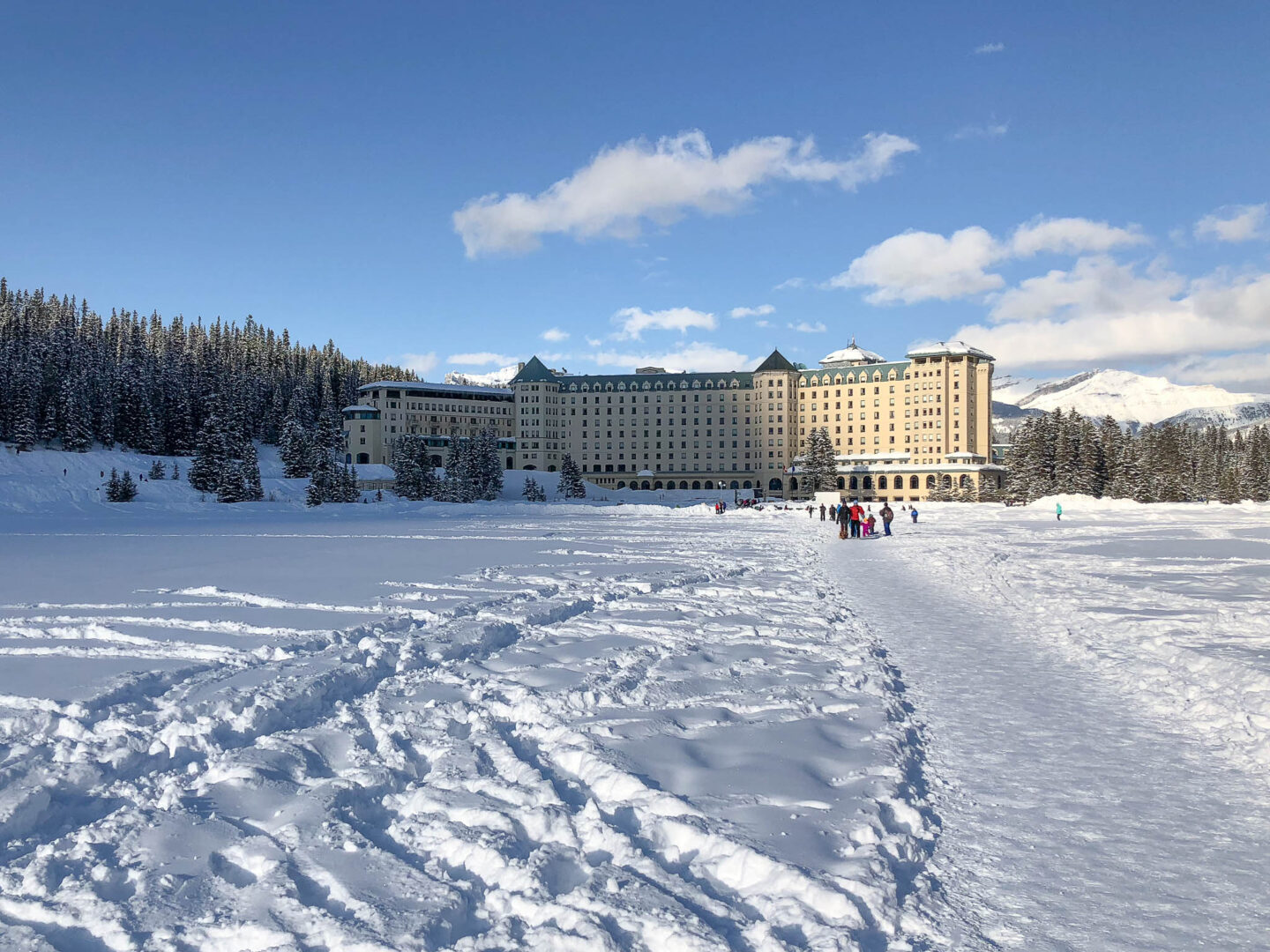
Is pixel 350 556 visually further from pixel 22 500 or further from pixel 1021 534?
pixel 22 500

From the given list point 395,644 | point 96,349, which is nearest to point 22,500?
point 395,644

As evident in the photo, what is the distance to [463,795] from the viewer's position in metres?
5.36

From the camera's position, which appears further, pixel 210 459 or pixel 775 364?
pixel 775 364

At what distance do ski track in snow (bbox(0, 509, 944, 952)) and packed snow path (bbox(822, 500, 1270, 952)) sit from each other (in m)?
0.36

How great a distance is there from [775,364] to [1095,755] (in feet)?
494

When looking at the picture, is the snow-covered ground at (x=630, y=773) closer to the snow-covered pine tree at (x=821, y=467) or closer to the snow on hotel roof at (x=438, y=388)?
the snow-covered pine tree at (x=821, y=467)

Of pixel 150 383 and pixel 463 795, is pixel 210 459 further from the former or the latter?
pixel 463 795

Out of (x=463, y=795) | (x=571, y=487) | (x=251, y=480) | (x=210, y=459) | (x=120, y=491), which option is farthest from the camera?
(x=571, y=487)

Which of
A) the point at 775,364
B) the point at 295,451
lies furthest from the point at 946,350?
the point at 295,451

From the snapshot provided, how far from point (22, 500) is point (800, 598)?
67.6 meters

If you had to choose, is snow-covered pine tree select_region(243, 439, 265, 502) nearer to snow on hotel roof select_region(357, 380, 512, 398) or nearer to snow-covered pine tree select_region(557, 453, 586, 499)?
snow-covered pine tree select_region(557, 453, 586, 499)

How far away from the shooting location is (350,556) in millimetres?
22844

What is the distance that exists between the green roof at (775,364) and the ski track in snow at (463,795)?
145443mm

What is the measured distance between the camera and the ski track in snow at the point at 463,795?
3.90 metres
